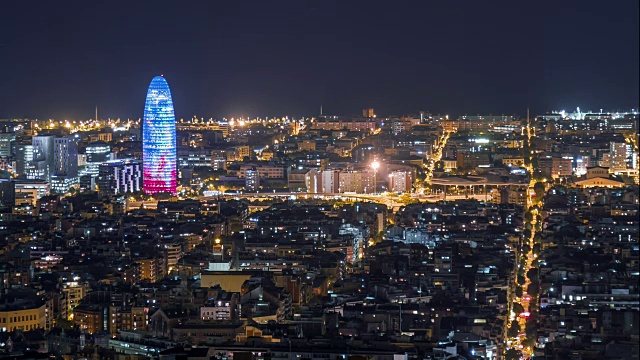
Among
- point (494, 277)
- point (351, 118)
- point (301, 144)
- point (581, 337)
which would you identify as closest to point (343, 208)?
point (494, 277)

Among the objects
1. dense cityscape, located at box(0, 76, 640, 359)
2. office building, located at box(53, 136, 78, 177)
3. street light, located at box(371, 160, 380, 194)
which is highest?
office building, located at box(53, 136, 78, 177)

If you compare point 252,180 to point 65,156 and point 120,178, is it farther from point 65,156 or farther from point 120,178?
point 65,156

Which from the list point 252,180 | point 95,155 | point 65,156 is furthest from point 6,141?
point 252,180

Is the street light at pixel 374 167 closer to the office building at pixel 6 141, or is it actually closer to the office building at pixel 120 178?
the office building at pixel 120 178

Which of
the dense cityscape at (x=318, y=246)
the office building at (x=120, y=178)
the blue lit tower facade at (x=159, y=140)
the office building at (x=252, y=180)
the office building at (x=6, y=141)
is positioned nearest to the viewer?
the dense cityscape at (x=318, y=246)

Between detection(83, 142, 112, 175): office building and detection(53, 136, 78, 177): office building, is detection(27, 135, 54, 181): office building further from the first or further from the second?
detection(83, 142, 112, 175): office building

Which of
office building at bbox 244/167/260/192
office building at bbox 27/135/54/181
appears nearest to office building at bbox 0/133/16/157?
office building at bbox 27/135/54/181

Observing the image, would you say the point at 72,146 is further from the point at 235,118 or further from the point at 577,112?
the point at 235,118

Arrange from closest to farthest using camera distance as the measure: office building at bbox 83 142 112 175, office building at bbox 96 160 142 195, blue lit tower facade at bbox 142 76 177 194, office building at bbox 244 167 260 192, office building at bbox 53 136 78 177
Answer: blue lit tower facade at bbox 142 76 177 194 < office building at bbox 96 160 142 195 < office building at bbox 244 167 260 192 < office building at bbox 53 136 78 177 < office building at bbox 83 142 112 175

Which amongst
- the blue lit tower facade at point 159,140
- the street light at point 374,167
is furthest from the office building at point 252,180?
the street light at point 374,167
